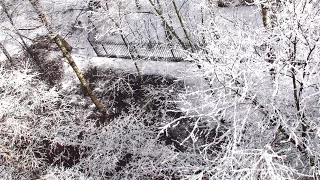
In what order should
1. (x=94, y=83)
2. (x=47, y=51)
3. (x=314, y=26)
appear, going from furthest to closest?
(x=47, y=51) → (x=94, y=83) → (x=314, y=26)

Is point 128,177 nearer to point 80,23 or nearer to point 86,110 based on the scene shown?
point 86,110

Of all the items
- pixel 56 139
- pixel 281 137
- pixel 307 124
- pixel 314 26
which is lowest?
pixel 56 139

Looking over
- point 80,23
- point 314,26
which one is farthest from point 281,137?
point 80,23

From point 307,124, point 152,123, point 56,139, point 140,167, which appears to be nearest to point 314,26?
point 307,124

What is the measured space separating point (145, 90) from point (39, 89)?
499 centimetres

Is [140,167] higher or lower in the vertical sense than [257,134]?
lower

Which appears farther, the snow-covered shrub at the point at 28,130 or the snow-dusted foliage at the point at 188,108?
the snow-covered shrub at the point at 28,130

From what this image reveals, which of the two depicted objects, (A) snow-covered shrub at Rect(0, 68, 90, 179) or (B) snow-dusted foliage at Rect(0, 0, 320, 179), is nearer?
(B) snow-dusted foliage at Rect(0, 0, 320, 179)

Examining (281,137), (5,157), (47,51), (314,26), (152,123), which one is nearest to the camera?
(314,26)

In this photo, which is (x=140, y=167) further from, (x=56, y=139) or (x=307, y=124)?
(x=307, y=124)

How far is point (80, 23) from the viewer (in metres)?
22.1

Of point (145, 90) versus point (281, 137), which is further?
point (145, 90)

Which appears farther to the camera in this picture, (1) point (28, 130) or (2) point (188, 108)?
(2) point (188, 108)

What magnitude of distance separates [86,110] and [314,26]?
39.9 feet
